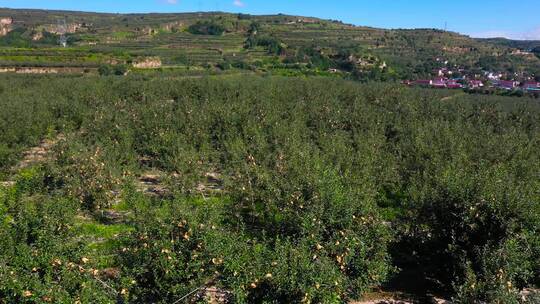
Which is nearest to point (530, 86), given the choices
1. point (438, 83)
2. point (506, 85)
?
point (506, 85)

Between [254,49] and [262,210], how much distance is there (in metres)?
70.6

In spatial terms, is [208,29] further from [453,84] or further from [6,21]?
[453,84]

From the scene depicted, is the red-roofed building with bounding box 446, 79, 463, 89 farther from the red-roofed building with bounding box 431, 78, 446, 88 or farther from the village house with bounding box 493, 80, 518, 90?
the village house with bounding box 493, 80, 518, 90

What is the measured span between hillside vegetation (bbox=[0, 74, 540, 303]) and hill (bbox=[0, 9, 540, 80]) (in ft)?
128

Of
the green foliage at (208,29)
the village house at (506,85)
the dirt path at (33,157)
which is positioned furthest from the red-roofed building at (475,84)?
the green foliage at (208,29)

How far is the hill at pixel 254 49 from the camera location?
61094 mm

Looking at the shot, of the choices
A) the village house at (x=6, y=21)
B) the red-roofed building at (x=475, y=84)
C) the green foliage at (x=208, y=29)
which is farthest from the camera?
the village house at (x=6, y=21)

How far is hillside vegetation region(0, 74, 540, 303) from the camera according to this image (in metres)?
7.39

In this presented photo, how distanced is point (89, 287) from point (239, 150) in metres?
9.14

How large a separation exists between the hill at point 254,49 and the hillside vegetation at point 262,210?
128 ft

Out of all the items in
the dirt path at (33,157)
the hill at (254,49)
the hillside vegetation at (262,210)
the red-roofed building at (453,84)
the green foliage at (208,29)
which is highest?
the green foliage at (208,29)

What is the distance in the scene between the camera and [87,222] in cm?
1277

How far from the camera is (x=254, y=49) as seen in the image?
7994 centimetres

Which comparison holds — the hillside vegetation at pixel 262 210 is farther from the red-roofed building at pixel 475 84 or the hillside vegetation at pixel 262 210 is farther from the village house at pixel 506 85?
the red-roofed building at pixel 475 84
